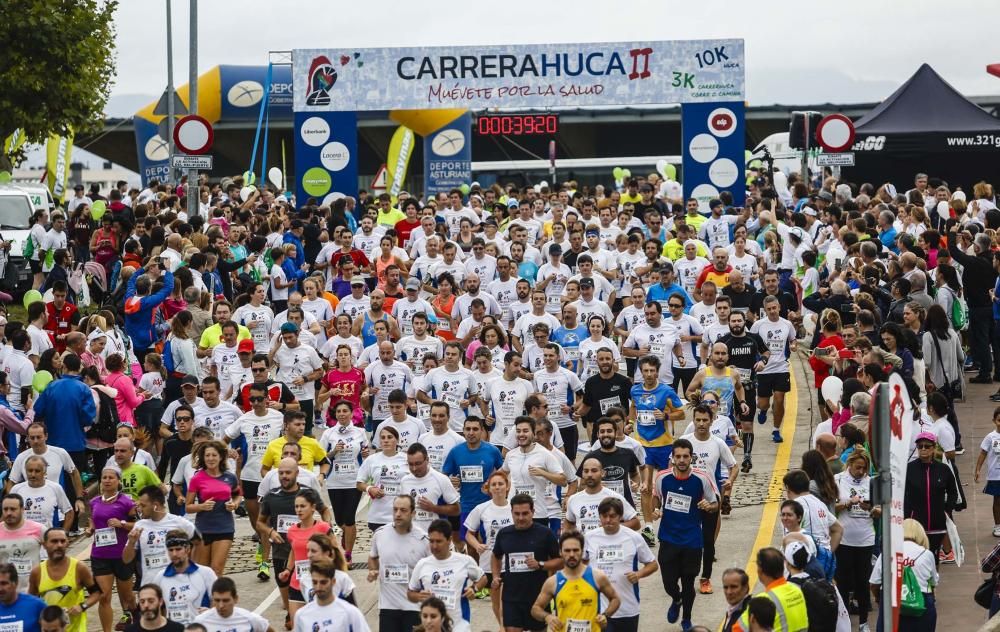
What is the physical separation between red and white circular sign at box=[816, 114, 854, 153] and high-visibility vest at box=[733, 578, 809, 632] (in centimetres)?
1541

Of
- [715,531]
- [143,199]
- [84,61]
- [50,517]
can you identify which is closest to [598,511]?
[715,531]

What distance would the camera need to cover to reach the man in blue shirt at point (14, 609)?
11641 millimetres

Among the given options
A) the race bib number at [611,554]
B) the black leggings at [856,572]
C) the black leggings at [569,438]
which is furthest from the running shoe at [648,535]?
the race bib number at [611,554]

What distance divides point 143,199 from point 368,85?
4.67 metres

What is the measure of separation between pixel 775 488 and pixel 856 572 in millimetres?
3900

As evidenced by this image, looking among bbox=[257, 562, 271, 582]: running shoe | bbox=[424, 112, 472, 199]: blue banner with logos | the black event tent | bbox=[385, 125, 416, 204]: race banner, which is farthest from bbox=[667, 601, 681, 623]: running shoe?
bbox=[385, 125, 416, 204]: race banner

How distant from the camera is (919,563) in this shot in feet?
38.8

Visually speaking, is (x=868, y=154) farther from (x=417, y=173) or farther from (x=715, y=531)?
(x=417, y=173)

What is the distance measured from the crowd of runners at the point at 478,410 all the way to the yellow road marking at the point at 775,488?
36 cm

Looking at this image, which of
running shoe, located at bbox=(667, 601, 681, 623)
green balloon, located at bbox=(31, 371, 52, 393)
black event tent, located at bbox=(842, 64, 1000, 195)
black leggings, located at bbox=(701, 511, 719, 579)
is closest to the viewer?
running shoe, located at bbox=(667, 601, 681, 623)

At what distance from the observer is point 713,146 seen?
1071 inches

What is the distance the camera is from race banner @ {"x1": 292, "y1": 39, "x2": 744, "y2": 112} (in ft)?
88.9

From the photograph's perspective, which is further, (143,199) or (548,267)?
(143,199)

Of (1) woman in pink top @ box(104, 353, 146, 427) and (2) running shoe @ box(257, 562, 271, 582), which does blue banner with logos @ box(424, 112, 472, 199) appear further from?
(2) running shoe @ box(257, 562, 271, 582)
